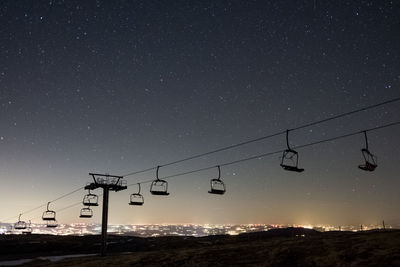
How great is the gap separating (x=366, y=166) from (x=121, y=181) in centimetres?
3403

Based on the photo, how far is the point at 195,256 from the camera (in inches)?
954

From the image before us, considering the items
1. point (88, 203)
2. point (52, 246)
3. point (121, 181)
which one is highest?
point (121, 181)

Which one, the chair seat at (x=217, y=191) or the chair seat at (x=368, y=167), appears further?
the chair seat at (x=217, y=191)

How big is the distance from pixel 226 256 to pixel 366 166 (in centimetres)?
1089

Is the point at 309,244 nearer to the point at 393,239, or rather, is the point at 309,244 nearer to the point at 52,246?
the point at 393,239

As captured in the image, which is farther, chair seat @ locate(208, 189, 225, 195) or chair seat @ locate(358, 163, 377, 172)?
chair seat @ locate(208, 189, 225, 195)

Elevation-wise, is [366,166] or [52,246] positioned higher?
[366,166]

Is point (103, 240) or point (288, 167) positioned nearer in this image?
point (288, 167)

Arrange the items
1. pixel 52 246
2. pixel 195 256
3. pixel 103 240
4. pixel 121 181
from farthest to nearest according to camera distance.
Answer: pixel 52 246 → pixel 121 181 → pixel 103 240 → pixel 195 256

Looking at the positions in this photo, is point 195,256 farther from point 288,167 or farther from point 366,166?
point 366,166

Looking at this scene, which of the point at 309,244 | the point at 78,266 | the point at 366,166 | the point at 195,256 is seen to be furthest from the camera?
the point at 78,266

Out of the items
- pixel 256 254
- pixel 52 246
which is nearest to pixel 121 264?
pixel 256 254

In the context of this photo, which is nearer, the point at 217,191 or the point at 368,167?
the point at 368,167

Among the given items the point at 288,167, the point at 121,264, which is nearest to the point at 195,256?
the point at 121,264
